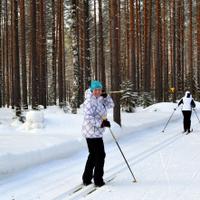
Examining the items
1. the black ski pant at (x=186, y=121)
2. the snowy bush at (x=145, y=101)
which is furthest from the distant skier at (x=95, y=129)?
the snowy bush at (x=145, y=101)

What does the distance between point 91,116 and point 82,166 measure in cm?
228

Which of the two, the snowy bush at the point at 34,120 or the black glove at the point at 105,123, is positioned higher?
the black glove at the point at 105,123

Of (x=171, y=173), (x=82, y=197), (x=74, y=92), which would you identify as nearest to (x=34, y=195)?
(x=82, y=197)

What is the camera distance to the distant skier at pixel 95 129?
700 centimetres

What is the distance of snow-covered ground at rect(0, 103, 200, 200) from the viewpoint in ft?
21.7

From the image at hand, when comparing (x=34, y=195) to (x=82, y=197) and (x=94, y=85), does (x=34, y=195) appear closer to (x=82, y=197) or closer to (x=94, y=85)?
(x=82, y=197)

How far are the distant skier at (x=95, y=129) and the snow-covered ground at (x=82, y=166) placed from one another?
31cm

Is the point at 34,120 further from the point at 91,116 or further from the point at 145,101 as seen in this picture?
the point at 145,101

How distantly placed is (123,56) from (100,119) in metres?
38.4

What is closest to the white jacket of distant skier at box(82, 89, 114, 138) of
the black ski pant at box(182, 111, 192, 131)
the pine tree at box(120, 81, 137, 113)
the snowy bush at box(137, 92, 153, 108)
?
the black ski pant at box(182, 111, 192, 131)

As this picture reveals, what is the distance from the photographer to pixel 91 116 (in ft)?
23.0

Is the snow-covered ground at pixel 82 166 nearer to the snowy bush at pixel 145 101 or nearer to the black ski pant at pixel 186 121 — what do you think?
the black ski pant at pixel 186 121

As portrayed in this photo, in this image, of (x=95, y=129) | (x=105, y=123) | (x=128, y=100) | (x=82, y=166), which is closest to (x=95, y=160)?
(x=95, y=129)

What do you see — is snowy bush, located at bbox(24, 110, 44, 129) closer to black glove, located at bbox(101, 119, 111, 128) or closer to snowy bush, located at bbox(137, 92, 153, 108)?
black glove, located at bbox(101, 119, 111, 128)
